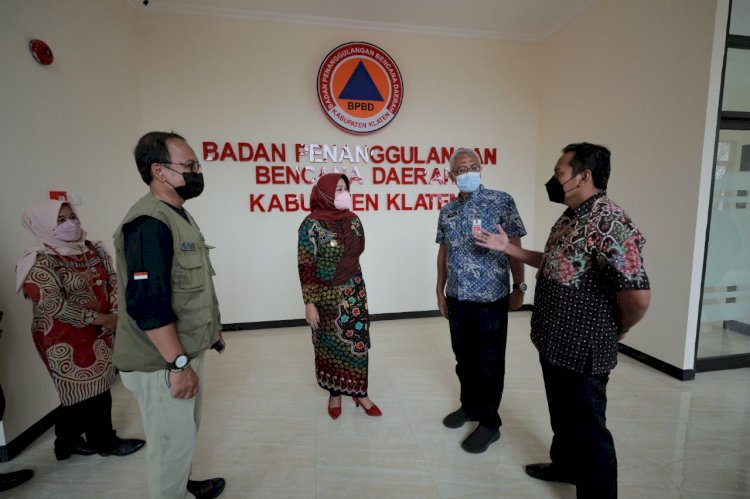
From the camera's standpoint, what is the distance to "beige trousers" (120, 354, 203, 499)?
1.21m

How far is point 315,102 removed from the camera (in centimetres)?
363

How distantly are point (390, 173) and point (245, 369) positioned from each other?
92.2 inches

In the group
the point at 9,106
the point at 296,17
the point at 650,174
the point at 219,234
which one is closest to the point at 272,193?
the point at 219,234

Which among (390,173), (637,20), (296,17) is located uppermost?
(296,17)

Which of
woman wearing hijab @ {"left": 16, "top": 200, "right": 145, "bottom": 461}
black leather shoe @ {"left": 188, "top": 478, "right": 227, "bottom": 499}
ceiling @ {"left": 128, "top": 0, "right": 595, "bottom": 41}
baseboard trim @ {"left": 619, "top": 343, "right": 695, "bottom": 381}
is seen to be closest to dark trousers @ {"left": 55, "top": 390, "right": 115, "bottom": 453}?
woman wearing hijab @ {"left": 16, "top": 200, "right": 145, "bottom": 461}

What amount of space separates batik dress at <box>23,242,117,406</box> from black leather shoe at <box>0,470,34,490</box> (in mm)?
352

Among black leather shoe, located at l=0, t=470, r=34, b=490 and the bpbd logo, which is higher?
the bpbd logo

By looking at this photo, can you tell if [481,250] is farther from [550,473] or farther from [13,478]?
[13,478]

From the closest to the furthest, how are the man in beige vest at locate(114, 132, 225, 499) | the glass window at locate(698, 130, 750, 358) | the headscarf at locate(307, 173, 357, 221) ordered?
the man in beige vest at locate(114, 132, 225, 499), the headscarf at locate(307, 173, 357, 221), the glass window at locate(698, 130, 750, 358)

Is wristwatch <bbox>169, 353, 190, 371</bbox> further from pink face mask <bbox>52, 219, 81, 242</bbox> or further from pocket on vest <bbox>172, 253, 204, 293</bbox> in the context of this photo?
pink face mask <bbox>52, 219, 81, 242</bbox>

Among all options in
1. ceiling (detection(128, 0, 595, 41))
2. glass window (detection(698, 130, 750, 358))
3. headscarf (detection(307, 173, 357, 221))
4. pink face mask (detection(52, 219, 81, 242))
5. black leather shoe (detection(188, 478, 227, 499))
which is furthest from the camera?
ceiling (detection(128, 0, 595, 41))

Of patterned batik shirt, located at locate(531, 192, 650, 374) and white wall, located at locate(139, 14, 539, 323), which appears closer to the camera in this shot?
patterned batik shirt, located at locate(531, 192, 650, 374)

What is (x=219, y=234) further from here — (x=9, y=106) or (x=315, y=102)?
(x=9, y=106)

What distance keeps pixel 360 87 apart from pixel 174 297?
3.09 m
